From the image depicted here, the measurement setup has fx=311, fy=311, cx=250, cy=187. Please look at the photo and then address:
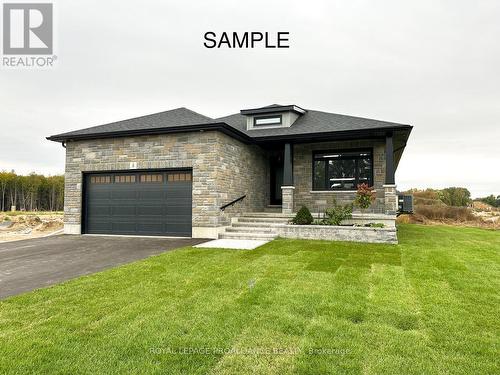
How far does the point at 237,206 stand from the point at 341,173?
497cm

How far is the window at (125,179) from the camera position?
12.0m

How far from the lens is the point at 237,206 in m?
12.4

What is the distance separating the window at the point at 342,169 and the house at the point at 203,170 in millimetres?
42

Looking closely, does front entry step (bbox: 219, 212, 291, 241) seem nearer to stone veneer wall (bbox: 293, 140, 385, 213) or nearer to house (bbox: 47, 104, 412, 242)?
house (bbox: 47, 104, 412, 242)

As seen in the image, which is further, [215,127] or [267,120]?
[267,120]

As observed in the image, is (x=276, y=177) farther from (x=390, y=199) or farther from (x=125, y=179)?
(x=125, y=179)

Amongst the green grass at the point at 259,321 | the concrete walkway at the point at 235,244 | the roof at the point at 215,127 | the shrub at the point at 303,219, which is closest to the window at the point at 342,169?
the roof at the point at 215,127

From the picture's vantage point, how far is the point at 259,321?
139 inches

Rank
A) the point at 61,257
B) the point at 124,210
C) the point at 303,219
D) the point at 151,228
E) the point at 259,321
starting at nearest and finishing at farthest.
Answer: the point at 259,321 → the point at 61,257 → the point at 303,219 → the point at 151,228 → the point at 124,210

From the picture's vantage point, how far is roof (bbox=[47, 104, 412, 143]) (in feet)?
36.3

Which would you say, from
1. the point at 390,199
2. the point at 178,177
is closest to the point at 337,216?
the point at 390,199

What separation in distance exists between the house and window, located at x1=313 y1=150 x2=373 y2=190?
0.04 metres

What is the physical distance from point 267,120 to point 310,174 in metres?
3.54

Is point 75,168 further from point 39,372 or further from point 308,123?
point 39,372
